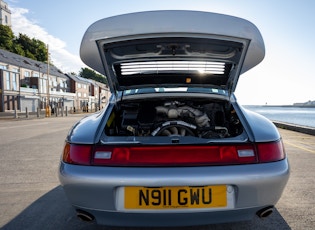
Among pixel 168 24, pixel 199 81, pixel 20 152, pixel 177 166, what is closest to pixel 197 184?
pixel 177 166

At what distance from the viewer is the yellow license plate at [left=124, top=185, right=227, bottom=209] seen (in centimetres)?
172

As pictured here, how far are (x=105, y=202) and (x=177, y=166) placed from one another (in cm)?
55

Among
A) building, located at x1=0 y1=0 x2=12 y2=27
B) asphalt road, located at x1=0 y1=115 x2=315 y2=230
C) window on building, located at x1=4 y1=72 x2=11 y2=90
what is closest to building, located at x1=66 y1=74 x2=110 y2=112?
window on building, located at x1=4 y1=72 x2=11 y2=90

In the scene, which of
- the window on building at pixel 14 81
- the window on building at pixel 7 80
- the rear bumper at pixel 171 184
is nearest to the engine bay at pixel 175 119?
the rear bumper at pixel 171 184

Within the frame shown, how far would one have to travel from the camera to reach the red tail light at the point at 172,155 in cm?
180

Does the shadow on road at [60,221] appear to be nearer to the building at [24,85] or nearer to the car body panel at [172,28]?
the car body panel at [172,28]

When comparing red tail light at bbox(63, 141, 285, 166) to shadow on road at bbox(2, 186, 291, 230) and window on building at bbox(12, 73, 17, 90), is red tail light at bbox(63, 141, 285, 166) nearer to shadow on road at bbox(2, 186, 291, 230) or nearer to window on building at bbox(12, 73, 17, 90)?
shadow on road at bbox(2, 186, 291, 230)

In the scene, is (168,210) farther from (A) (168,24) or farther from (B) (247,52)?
(B) (247,52)

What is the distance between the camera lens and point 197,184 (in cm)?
170

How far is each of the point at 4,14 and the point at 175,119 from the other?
88612mm

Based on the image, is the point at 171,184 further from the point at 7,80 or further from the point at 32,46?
the point at 32,46

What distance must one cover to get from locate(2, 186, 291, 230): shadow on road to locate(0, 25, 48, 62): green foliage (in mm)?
65092

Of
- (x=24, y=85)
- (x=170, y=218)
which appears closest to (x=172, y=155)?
(x=170, y=218)

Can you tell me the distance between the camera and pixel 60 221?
2.48 meters
